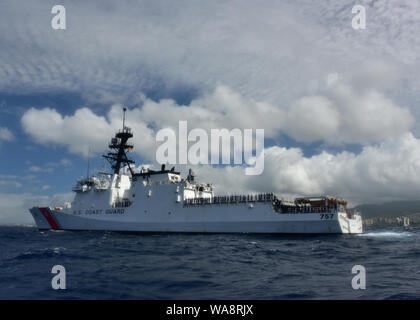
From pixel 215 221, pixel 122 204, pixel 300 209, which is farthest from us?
pixel 122 204

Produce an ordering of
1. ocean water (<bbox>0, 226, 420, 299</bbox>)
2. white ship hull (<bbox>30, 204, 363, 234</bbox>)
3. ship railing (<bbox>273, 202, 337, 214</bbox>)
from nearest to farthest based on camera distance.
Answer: ocean water (<bbox>0, 226, 420, 299</bbox>), ship railing (<bbox>273, 202, 337, 214</bbox>), white ship hull (<bbox>30, 204, 363, 234</bbox>)

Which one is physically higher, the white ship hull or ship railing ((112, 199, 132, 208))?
ship railing ((112, 199, 132, 208))

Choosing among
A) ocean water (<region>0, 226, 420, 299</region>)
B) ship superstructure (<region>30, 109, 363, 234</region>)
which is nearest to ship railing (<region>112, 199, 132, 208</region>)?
ship superstructure (<region>30, 109, 363, 234</region>)

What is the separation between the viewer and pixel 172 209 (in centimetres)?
3100

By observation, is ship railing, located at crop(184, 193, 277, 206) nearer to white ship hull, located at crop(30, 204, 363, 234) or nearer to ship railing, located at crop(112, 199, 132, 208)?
white ship hull, located at crop(30, 204, 363, 234)

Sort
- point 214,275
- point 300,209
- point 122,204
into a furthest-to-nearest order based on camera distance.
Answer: point 122,204, point 300,209, point 214,275

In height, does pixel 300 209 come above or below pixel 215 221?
above

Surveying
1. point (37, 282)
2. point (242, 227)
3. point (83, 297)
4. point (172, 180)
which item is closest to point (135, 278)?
point (83, 297)

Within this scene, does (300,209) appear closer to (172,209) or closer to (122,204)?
(172,209)

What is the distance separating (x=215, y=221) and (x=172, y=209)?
5.01 meters

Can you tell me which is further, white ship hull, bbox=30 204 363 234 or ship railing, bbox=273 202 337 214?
white ship hull, bbox=30 204 363 234

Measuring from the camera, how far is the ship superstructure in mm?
26172

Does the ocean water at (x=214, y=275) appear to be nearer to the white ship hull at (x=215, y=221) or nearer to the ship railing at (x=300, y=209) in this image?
the ship railing at (x=300, y=209)

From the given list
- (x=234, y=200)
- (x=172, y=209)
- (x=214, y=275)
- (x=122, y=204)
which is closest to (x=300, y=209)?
(x=234, y=200)
